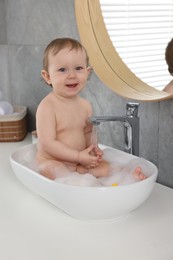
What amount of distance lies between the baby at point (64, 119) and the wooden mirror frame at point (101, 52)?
166mm

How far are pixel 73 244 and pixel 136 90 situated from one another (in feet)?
1.69

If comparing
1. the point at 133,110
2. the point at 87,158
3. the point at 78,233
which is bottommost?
the point at 78,233

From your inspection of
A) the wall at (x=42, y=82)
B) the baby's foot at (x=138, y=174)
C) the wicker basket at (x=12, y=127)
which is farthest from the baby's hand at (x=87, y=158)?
the wicker basket at (x=12, y=127)

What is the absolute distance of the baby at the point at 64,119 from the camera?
3.21ft

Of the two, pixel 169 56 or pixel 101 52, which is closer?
pixel 169 56

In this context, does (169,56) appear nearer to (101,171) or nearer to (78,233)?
(101,171)

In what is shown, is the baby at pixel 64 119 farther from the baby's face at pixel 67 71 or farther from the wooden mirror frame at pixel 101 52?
the wooden mirror frame at pixel 101 52

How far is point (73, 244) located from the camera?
783 millimetres

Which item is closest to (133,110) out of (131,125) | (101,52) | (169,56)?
(131,125)

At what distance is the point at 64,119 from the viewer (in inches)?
40.3

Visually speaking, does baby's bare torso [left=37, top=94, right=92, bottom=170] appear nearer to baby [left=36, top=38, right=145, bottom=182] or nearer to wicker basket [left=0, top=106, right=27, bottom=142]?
baby [left=36, top=38, right=145, bottom=182]

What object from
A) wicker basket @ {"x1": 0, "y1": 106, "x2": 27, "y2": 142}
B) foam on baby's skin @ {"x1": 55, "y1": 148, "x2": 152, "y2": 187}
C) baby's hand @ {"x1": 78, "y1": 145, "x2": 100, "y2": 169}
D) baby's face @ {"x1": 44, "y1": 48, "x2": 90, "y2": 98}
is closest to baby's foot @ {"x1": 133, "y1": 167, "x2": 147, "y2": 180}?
foam on baby's skin @ {"x1": 55, "y1": 148, "x2": 152, "y2": 187}

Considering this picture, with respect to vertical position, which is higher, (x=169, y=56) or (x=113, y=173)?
(x=169, y=56)

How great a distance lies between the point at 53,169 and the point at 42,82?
68 centimetres
